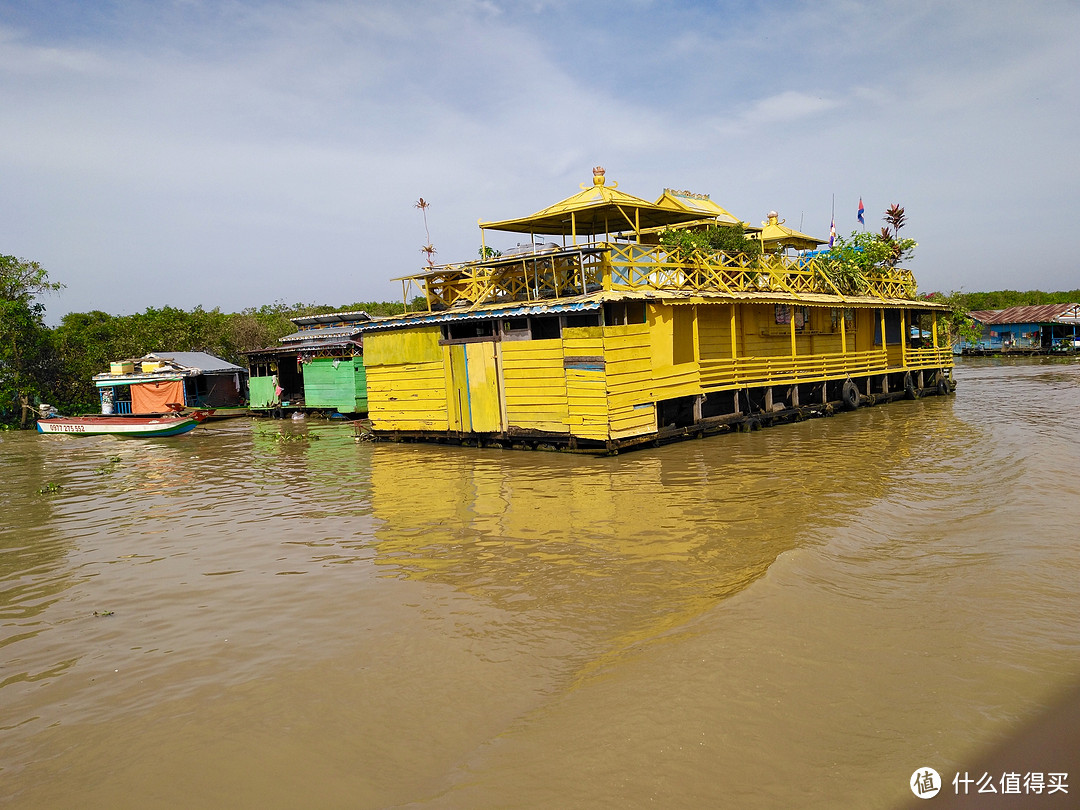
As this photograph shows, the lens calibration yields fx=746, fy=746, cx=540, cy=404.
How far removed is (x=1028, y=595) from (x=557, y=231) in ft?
50.5

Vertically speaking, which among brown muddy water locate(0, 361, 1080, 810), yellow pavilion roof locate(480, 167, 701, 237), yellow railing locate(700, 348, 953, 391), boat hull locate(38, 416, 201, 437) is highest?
yellow pavilion roof locate(480, 167, 701, 237)

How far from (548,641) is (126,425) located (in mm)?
24507

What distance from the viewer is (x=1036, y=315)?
184 feet

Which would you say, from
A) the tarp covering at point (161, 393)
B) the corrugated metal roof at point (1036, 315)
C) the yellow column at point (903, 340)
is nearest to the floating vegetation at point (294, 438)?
the tarp covering at point (161, 393)

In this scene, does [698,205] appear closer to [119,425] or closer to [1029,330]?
[119,425]

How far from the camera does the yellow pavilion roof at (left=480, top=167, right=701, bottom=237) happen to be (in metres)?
17.2

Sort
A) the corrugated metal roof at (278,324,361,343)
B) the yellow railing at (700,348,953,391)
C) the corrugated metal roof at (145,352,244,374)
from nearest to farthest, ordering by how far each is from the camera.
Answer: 1. the yellow railing at (700,348,953,391)
2. the corrugated metal roof at (278,324,361,343)
3. the corrugated metal roof at (145,352,244,374)

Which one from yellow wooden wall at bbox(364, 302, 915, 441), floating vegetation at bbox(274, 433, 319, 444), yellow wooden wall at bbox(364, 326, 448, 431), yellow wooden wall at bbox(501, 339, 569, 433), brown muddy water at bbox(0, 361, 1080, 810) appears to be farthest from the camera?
floating vegetation at bbox(274, 433, 319, 444)

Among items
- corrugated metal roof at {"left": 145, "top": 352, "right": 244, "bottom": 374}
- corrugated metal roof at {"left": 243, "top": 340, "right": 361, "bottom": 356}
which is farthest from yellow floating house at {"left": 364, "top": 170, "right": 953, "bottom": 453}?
corrugated metal roof at {"left": 145, "top": 352, "right": 244, "bottom": 374}

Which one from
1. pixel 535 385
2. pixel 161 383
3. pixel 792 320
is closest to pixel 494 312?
pixel 535 385

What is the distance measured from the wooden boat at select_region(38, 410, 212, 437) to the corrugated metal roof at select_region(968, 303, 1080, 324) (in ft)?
186

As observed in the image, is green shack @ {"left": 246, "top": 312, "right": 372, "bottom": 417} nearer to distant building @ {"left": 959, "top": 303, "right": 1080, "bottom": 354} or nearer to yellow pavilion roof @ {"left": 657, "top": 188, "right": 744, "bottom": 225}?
yellow pavilion roof @ {"left": 657, "top": 188, "right": 744, "bottom": 225}

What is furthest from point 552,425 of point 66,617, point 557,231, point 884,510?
point 66,617

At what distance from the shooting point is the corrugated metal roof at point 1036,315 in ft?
176
